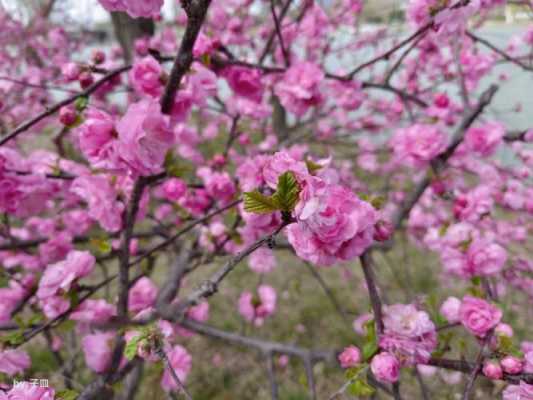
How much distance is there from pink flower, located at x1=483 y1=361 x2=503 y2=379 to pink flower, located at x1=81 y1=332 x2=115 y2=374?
0.86 metres

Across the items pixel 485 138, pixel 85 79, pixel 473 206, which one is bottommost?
pixel 473 206

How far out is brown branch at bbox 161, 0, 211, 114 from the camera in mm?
612

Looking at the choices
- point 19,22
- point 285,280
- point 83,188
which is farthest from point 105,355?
point 19,22

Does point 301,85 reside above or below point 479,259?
above

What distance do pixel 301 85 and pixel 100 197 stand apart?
699mm

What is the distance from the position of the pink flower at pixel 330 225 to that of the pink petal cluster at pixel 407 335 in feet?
0.75

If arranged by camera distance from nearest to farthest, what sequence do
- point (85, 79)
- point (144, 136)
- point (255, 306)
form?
point (144, 136)
point (85, 79)
point (255, 306)

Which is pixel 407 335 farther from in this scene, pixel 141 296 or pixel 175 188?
pixel 141 296

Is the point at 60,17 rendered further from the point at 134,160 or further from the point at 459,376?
the point at 459,376

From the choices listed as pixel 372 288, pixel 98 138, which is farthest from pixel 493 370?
pixel 98 138

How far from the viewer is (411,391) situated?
195cm

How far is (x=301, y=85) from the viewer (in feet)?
4.14

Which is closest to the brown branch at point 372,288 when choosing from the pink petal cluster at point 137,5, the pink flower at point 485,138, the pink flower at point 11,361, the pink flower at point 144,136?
the pink flower at point 144,136

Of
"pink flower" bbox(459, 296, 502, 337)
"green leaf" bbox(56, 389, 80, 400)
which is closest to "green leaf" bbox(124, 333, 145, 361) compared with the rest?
"green leaf" bbox(56, 389, 80, 400)
